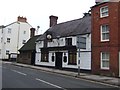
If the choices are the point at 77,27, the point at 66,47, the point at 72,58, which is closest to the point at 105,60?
the point at 72,58

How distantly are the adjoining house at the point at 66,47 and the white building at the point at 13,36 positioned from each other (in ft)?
91.3

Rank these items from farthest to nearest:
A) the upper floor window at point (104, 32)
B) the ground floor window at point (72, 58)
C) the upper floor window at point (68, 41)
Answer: the upper floor window at point (68, 41) < the ground floor window at point (72, 58) < the upper floor window at point (104, 32)

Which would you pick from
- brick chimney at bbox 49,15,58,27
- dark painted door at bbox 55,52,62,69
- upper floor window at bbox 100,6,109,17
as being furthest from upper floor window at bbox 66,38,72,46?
brick chimney at bbox 49,15,58,27

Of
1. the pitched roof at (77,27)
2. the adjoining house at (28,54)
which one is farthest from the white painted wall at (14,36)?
the pitched roof at (77,27)

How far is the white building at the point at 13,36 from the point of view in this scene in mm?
68062

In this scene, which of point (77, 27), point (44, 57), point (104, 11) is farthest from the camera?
point (44, 57)

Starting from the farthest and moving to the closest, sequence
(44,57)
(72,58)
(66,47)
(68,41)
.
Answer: (44,57), (68,41), (66,47), (72,58)

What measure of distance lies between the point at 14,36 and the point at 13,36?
1.03ft

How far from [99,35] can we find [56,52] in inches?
410

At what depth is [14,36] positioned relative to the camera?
69438 millimetres

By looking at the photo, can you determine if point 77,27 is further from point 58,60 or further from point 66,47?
point 58,60

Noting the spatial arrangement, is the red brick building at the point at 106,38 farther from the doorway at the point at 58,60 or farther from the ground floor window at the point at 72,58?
the doorway at the point at 58,60

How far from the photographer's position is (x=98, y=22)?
2625cm

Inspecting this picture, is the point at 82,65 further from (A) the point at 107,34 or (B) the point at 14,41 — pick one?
(B) the point at 14,41
